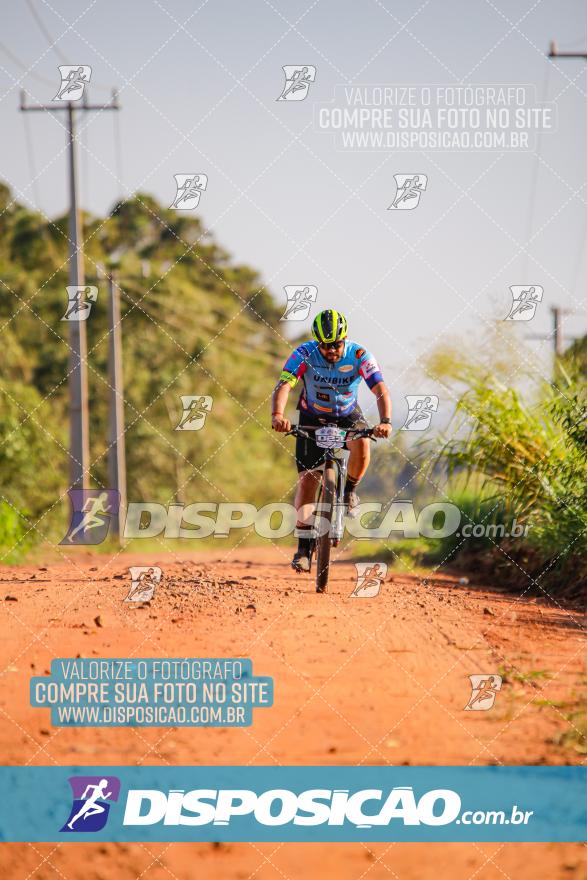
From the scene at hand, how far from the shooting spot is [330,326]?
24.5ft

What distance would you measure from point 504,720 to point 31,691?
8.81 ft

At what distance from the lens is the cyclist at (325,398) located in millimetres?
7602

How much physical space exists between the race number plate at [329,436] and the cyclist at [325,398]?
241 mm

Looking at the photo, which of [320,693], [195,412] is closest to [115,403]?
[195,412]

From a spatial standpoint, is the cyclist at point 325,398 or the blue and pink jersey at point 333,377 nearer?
the cyclist at point 325,398

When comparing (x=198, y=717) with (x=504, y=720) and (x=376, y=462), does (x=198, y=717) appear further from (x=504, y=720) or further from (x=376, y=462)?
(x=376, y=462)

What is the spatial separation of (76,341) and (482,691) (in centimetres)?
1315

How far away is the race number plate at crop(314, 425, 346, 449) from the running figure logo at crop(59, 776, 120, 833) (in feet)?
10.8

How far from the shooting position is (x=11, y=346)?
2652 cm

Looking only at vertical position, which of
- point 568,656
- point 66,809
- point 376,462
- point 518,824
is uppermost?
point 376,462

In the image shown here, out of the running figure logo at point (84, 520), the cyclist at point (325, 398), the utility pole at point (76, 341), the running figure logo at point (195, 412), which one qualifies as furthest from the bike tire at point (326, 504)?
the utility pole at point (76, 341)

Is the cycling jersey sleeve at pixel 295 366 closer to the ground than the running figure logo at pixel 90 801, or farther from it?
farther from it

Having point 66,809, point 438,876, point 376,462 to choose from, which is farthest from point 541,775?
point 376,462

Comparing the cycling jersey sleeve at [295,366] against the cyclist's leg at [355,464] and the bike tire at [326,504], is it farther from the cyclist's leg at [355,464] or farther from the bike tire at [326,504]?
the bike tire at [326,504]
